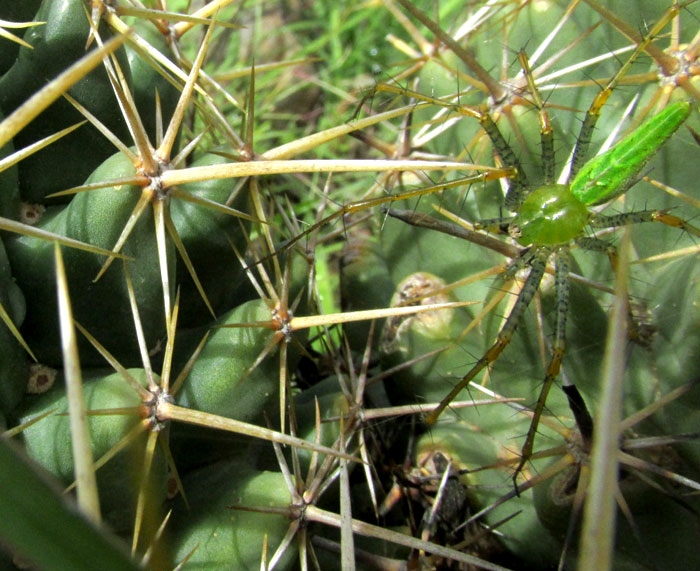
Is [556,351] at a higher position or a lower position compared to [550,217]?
lower

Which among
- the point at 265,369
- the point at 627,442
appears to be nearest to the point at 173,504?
the point at 265,369

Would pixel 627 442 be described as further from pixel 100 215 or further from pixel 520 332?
pixel 100 215

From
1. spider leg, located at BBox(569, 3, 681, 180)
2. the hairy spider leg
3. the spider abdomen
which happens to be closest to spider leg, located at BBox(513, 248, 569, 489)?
the hairy spider leg

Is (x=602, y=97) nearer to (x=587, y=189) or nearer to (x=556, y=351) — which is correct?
(x=587, y=189)

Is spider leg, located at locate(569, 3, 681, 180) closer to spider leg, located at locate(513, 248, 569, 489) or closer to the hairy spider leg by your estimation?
the hairy spider leg

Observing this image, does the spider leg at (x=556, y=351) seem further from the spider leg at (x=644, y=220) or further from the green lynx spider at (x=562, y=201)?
the spider leg at (x=644, y=220)

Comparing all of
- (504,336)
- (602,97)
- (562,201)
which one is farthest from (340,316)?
(602,97)

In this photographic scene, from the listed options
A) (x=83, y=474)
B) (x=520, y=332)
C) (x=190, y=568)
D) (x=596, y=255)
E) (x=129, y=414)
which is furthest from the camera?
(x=596, y=255)
